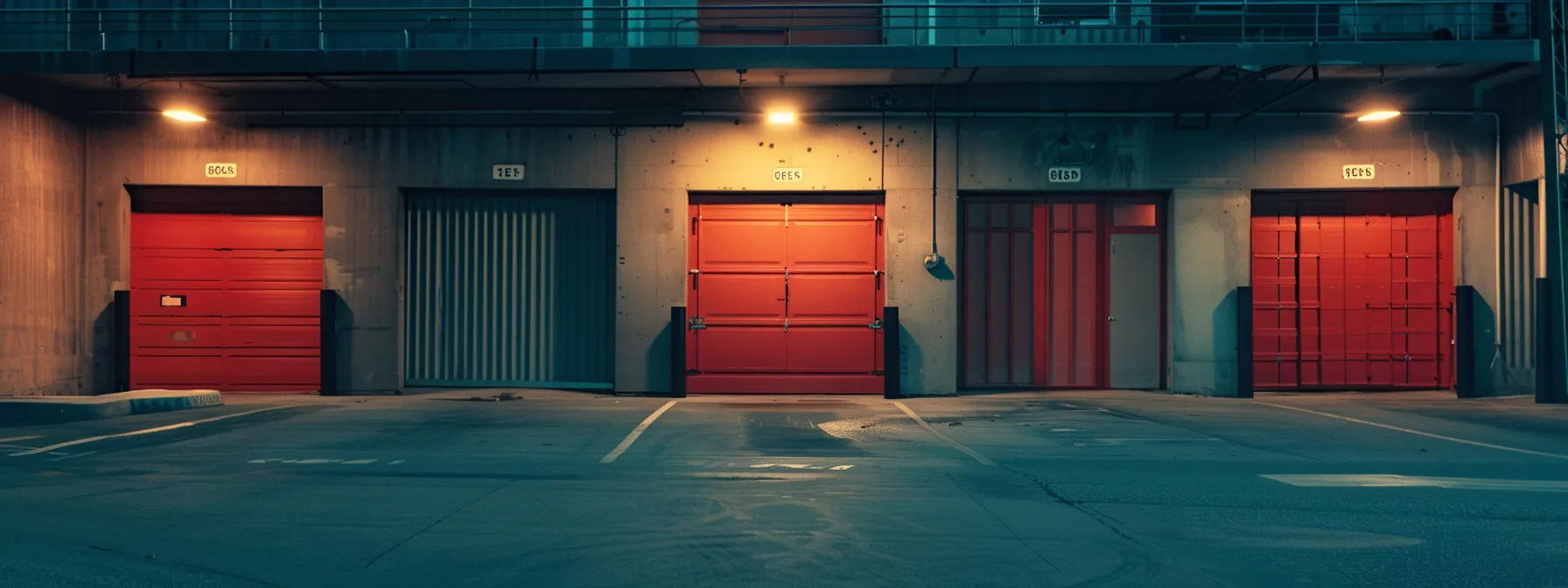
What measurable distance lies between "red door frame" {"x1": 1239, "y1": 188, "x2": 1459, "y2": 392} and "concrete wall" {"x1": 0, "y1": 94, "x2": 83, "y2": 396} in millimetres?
17261

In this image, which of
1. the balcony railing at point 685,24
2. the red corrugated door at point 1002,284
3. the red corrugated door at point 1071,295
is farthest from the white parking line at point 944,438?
the balcony railing at point 685,24

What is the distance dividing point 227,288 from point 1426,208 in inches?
710

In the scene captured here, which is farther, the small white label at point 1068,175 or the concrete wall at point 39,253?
the small white label at point 1068,175

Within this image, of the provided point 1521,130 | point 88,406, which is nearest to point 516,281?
point 88,406

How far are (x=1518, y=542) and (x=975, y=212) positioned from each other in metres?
12.3

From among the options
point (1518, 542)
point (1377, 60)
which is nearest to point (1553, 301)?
point (1377, 60)

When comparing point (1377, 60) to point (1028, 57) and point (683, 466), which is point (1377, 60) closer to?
point (1028, 57)

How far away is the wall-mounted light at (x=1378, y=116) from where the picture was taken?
17.9 meters

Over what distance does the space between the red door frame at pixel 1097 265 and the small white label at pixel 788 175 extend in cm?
246

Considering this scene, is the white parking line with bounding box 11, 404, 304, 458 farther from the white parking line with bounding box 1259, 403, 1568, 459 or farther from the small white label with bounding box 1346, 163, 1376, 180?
the small white label with bounding box 1346, 163, 1376, 180

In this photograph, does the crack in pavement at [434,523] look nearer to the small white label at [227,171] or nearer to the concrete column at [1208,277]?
the small white label at [227,171]

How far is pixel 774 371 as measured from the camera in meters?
19.0

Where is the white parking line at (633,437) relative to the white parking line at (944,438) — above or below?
above

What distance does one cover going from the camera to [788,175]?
1867 centimetres
